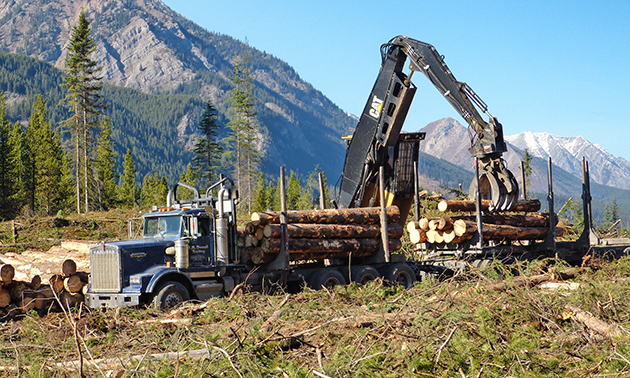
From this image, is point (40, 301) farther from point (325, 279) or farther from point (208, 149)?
point (208, 149)

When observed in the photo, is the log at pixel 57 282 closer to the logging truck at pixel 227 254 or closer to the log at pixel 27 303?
the log at pixel 27 303

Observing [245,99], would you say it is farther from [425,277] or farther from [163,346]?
[163,346]

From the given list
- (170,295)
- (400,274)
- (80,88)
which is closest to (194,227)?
(170,295)

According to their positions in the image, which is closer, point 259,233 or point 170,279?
point 170,279

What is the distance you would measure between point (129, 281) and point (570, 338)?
877 cm

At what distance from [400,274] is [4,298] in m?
9.72

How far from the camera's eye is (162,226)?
13656mm

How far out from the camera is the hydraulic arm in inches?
622

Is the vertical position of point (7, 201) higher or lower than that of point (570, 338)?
higher

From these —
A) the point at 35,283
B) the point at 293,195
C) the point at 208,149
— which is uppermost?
the point at 208,149

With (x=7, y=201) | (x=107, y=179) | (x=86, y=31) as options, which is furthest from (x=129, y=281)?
(x=107, y=179)

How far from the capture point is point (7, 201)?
45.4 m

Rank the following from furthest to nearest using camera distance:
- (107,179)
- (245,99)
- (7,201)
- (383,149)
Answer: (107,179) < (245,99) < (7,201) < (383,149)

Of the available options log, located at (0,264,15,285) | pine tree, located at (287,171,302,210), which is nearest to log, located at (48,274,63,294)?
log, located at (0,264,15,285)
